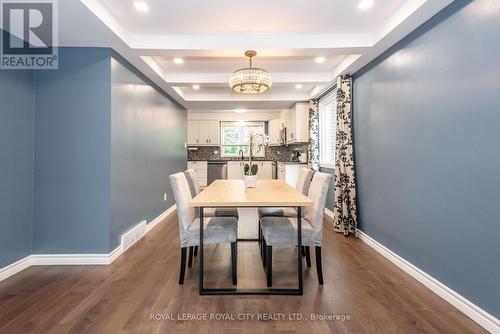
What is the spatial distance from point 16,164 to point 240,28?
8.76ft

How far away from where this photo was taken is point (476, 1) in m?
1.81

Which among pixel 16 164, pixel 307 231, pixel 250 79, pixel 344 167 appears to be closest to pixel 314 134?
pixel 344 167

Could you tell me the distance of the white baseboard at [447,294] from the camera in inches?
66.8

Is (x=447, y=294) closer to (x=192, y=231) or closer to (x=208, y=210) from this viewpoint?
(x=192, y=231)

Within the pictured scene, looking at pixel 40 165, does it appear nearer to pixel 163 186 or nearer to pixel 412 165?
pixel 163 186

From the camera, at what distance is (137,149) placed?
3.51 m

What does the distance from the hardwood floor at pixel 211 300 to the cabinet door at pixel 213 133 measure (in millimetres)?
5116

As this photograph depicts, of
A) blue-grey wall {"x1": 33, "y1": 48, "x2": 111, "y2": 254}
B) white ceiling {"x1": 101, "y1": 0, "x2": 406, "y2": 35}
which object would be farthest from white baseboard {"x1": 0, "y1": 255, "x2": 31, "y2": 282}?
white ceiling {"x1": 101, "y1": 0, "x2": 406, "y2": 35}

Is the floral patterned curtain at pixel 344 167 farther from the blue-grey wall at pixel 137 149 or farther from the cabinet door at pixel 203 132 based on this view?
the cabinet door at pixel 203 132

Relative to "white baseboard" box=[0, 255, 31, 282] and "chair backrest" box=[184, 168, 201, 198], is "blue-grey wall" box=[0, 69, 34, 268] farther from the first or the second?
"chair backrest" box=[184, 168, 201, 198]

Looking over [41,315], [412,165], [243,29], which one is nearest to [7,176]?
[41,315]

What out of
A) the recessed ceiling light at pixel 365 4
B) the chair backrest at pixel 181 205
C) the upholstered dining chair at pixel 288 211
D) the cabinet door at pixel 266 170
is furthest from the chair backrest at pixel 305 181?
the cabinet door at pixel 266 170

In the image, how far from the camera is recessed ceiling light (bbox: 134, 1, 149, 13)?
2.29m

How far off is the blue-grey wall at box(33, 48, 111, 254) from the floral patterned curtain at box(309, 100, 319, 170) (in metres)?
3.77
